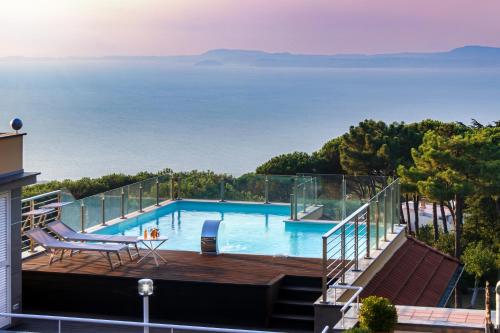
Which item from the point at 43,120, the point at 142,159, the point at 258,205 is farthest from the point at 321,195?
the point at 43,120

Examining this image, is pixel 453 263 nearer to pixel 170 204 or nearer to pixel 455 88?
pixel 170 204

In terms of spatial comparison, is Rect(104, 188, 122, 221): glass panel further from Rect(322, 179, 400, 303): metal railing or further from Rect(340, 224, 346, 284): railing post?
Rect(340, 224, 346, 284): railing post

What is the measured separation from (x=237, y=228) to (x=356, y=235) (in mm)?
5418

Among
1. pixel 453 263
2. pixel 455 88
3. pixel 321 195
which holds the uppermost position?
pixel 455 88

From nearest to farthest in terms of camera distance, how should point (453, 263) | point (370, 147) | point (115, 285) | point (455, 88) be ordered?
point (115, 285), point (453, 263), point (370, 147), point (455, 88)

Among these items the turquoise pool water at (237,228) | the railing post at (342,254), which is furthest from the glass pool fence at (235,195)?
the railing post at (342,254)

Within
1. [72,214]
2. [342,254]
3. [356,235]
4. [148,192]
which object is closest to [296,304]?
[342,254]

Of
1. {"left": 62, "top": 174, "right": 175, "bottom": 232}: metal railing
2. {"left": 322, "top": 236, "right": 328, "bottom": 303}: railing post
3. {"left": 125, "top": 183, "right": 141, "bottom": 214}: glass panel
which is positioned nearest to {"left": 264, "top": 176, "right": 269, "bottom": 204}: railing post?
{"left": 62, "top": 174, "right": 175, "bottom": 232}: metal railing

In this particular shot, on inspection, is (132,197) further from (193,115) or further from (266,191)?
(193,115)

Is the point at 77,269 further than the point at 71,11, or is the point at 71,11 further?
the point at 71,11

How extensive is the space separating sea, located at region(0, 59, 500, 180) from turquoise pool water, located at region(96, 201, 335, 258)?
78.2m

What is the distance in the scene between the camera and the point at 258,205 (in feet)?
65.5

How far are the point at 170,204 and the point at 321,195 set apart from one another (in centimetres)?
324

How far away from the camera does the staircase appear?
12.2 meters
